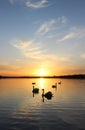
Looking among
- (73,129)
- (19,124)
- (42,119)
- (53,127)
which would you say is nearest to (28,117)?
(42,119)

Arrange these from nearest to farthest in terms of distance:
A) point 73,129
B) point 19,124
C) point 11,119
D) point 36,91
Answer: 1. point 73,129
2. point 19,124
3. point 11,119
4. point 36,91

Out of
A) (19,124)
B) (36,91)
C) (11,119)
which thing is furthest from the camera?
(36,91)

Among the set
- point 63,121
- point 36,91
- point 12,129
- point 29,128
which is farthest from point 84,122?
point 36,91

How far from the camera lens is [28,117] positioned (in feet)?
141

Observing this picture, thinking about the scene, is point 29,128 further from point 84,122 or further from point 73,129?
point 84,122

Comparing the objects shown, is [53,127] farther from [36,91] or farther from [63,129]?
[36,91]

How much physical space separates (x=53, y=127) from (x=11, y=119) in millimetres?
9353

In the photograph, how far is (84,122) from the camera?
1494 inches

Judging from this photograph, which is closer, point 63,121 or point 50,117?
point 63,121

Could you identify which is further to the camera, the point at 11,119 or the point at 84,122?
the point at 11,119

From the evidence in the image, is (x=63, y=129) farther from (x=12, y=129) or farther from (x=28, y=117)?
(x=28, y=117)

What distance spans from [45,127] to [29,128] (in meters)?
2.42

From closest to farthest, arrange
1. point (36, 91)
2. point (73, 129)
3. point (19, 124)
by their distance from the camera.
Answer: point (73, 129), point (19, 124), point (36, 91)

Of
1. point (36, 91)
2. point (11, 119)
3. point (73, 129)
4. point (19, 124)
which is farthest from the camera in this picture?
point (36, 91)
